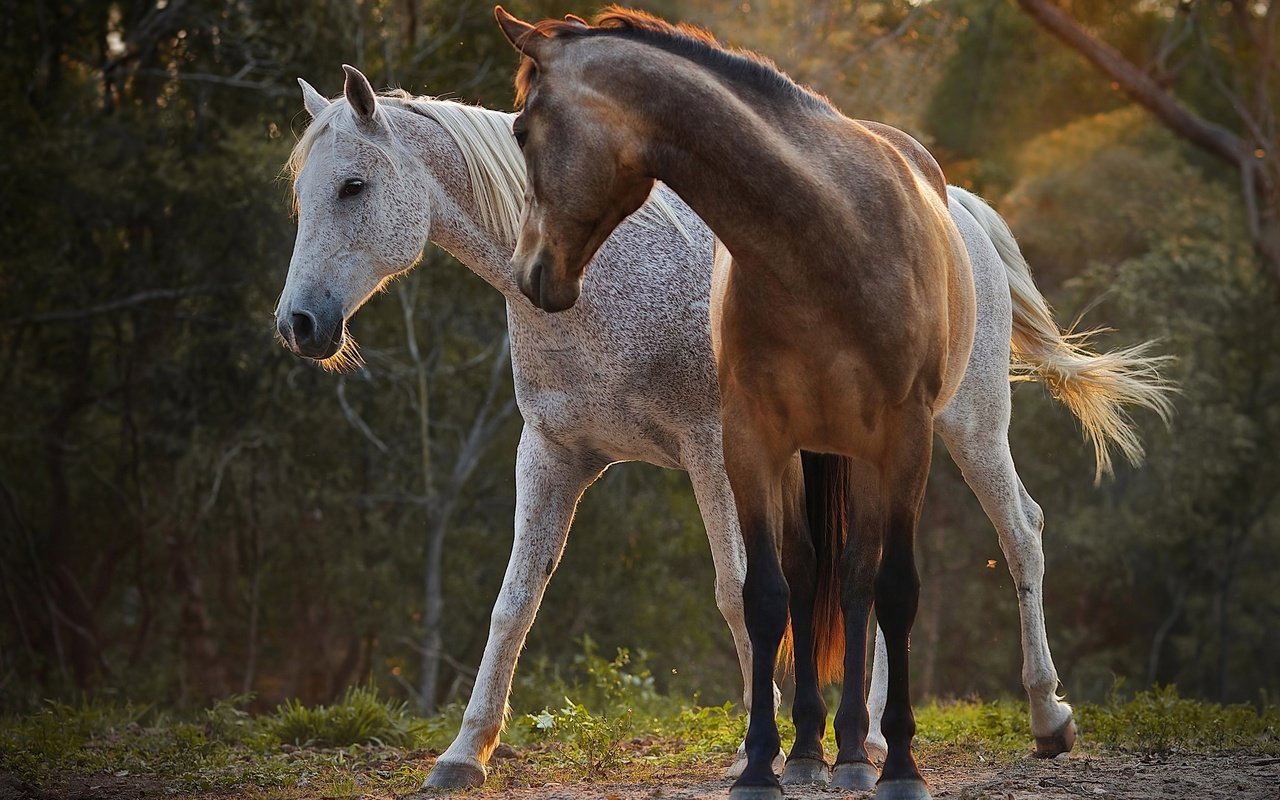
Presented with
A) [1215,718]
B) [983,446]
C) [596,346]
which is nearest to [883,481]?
[596,346]

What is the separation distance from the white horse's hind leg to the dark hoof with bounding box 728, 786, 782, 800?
195cm

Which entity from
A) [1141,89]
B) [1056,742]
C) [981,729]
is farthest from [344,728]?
[1141,89]

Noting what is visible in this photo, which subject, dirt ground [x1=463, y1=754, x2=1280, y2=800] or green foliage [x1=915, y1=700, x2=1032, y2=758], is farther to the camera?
green foliage [x1=915, y1=700, x2=1032, y2=758]

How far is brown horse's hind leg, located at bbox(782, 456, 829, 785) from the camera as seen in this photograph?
174 inches

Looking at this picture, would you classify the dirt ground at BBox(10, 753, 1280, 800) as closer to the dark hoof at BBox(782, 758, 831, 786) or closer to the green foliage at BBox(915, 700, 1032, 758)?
the dark hoof at BBox(782, 758, 831, 786)

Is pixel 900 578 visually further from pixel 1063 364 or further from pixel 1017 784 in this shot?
pixel 1063 364

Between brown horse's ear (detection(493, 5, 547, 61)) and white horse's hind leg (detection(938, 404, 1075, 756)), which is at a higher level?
brown horse's ear (detection(493, 5, 547, 61))

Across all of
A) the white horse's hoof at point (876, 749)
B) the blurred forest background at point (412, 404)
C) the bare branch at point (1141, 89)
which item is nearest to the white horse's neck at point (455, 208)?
the white horse's hoof at point (876, 749)

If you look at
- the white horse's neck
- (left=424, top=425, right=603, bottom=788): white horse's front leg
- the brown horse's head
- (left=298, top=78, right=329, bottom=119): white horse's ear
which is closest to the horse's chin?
the white horse's neck

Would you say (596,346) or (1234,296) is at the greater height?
(1234,296)

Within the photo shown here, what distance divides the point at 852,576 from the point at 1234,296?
15.8 metres

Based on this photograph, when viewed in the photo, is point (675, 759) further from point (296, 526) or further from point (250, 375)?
point (296, 526)

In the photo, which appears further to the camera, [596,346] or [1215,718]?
[1215,718]

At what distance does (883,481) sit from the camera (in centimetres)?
403
